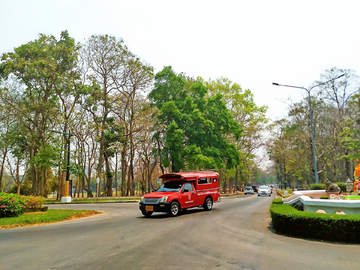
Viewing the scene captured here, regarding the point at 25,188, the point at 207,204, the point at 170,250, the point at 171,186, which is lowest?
the point at 25,188

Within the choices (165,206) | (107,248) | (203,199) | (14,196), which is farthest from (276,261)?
(14,196)

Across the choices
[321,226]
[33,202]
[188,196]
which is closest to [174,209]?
[188,196]

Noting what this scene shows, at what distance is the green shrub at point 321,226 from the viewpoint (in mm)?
8227

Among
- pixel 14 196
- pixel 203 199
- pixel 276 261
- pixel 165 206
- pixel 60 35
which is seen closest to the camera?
pixel 276 261

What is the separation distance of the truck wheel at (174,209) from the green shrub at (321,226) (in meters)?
5.91

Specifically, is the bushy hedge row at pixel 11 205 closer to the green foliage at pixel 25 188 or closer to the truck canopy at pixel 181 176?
the truck canopy at pixel 181 176

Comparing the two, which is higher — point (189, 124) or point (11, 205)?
point (189, 124)

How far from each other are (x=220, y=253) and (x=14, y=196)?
1366 cm

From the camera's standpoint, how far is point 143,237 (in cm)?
899

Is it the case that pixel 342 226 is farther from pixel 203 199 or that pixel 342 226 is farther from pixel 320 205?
pixel 203 199

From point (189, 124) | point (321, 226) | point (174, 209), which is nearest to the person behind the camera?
point (321, 226)

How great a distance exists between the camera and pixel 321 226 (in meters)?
8.66

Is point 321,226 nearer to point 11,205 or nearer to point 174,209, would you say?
point 174,209

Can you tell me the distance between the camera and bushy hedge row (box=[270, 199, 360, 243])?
8.23m
